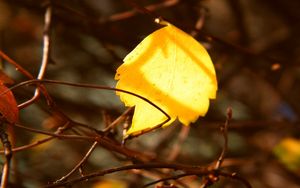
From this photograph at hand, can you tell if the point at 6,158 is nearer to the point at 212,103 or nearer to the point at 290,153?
the point at 290,153

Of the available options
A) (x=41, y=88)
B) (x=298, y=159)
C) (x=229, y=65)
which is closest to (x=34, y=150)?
(x=229, y=65)

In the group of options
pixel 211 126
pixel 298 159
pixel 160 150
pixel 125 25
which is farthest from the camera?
pixel 125 25

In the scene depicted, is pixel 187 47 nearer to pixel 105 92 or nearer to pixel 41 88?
pixel 41 88

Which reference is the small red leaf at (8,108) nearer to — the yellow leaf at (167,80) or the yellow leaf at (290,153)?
the yellow leaf at (167,80)

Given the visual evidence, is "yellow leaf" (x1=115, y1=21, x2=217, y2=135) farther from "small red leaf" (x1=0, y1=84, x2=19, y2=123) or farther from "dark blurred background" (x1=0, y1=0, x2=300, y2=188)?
"dark blurred background" (x1=0, y1=0, x2=300, y2=188)

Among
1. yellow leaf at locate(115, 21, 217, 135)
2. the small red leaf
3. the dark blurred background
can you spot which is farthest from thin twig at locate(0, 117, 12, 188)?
the dark blurred background

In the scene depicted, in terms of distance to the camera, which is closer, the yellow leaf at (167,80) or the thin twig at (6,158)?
the thin twig at (6,158)

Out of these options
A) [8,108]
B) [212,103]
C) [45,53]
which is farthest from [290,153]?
[8,108]

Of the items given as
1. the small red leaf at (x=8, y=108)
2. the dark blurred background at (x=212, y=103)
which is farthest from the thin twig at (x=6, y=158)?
the dark blurred background at (x=212, y=103)
